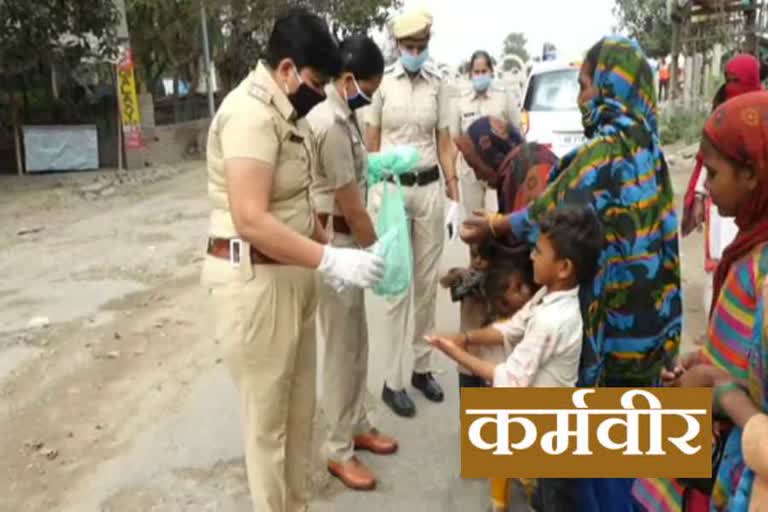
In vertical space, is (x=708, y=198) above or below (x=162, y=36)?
below

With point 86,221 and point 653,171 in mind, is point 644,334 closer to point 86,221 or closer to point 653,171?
point 653,171

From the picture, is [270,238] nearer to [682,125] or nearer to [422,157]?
[422,157]

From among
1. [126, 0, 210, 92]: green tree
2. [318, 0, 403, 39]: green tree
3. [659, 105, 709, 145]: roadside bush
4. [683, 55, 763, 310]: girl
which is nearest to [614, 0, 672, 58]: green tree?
[318, 0, 403, 39]: green tree

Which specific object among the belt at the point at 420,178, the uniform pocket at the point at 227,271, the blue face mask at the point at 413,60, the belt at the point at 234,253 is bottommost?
the uniform pocket at the point at 227,271

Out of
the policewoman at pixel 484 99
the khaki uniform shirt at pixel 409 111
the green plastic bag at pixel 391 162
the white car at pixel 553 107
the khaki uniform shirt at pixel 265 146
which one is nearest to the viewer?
the khaki uniform shirt at pixel 265 146

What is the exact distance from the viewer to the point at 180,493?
3232mm

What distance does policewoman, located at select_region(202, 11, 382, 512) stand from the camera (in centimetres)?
221

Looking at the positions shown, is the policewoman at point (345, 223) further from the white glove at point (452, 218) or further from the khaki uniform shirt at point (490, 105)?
the khaki uniform shirt at point (490, 105)

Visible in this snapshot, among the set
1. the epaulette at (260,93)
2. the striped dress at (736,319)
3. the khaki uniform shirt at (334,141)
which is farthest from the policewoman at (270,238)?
the striped dress at (736,319)

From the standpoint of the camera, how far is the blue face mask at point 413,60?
400 centimetres

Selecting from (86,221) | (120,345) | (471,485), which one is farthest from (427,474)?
(86,221)

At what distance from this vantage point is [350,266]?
233cm

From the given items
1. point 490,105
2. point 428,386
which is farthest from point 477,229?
point 490,105

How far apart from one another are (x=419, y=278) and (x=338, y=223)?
0.95 metres
